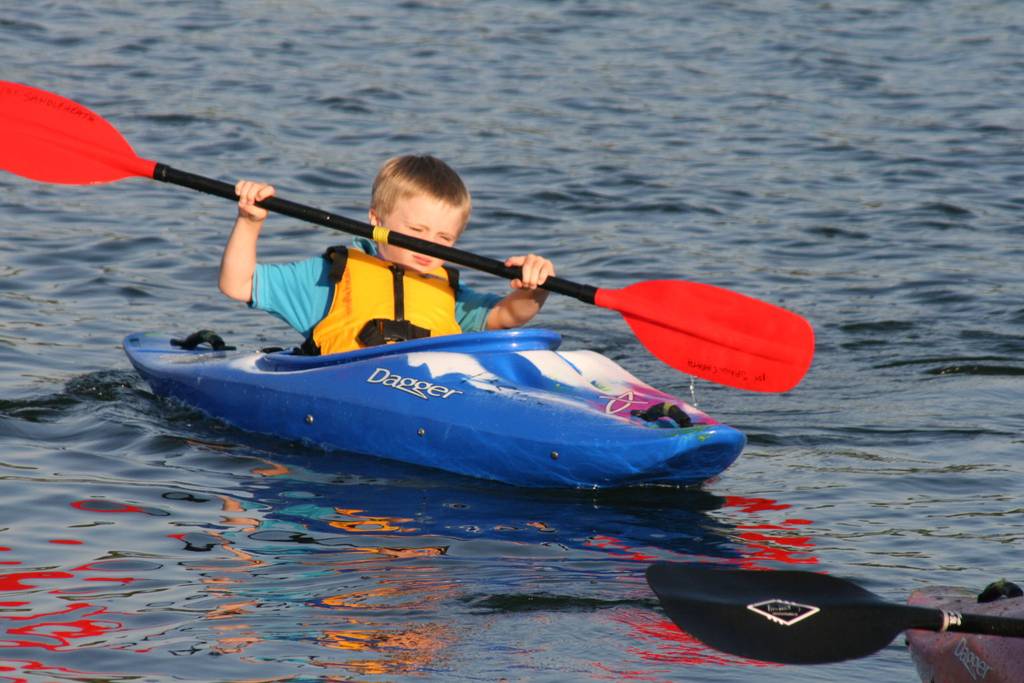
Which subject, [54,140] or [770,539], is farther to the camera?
[54,140]

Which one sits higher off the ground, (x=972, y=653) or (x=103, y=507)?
(x=972, y=653)

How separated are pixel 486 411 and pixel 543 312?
8.52ft

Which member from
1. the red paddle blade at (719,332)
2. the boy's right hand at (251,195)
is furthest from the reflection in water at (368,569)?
the boy's right hand at (251,195)

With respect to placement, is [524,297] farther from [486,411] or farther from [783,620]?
[783,620]

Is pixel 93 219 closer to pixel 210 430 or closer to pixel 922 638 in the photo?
pixel 210 430

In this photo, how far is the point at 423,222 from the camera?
217 inches

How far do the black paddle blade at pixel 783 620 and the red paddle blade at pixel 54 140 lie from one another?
3.34 m

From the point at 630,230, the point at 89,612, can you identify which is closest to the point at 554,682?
the point at 89,612

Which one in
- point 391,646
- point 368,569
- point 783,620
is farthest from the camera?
point 368,569

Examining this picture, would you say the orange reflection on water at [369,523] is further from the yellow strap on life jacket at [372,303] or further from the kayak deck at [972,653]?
the kayak deck at [972,653]

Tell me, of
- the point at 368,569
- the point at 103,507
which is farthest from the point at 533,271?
the point at 103,507

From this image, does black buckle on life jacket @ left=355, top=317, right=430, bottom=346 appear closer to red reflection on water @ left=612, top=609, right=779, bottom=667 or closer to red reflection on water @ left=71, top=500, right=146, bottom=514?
red reflection on water @ left=71, top=500, right=146, bottom=514

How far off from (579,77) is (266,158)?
331 cm

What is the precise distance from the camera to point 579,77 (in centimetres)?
1265
